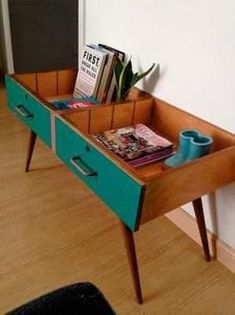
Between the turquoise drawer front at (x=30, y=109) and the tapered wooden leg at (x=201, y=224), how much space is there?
55 centimetres

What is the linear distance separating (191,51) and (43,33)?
1.86 meters

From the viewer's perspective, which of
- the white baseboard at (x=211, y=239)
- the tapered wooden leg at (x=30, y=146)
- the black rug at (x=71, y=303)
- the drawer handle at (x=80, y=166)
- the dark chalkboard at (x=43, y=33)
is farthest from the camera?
the dark chalkboard at (x=43, y=33)

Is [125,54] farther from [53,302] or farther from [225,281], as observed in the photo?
[53,302]

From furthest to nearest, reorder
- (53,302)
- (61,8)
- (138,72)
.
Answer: (61,8)
(138,72)
(53,302)

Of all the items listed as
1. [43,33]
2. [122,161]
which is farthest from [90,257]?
[43,33]

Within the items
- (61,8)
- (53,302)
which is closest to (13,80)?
(53,302)

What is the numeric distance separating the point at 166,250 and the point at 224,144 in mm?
489

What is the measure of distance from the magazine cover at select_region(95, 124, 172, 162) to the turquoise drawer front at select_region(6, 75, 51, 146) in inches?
7.0

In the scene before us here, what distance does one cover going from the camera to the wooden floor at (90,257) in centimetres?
108

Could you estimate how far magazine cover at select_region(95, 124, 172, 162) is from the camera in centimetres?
102

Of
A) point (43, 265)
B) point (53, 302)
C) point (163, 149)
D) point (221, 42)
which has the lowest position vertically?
point (43, 265)

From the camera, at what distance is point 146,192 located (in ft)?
2.49

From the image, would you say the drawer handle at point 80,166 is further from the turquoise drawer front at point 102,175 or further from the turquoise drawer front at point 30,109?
the turquoise drawer front at point 30,109

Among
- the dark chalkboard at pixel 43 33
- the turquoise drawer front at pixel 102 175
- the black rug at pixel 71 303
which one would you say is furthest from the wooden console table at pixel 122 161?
the dark chalkboard at pixel 43 33
